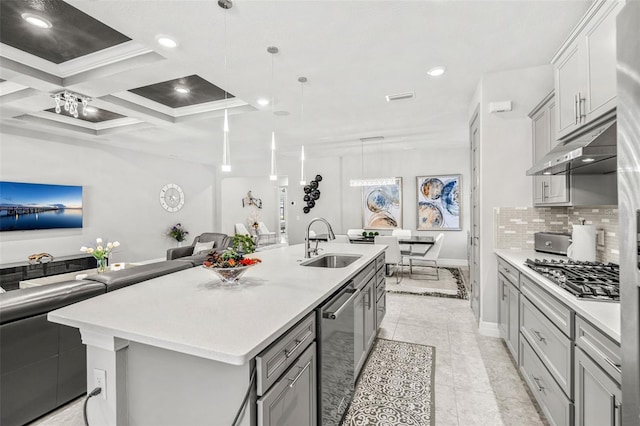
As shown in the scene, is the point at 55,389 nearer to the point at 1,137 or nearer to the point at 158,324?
the point at 158,324

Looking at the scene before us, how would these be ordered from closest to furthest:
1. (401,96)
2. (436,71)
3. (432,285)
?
(436,71)
(401,96)
(432,285)

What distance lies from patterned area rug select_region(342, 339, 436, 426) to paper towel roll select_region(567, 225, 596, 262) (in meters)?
1.45

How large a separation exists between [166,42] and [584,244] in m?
3.72

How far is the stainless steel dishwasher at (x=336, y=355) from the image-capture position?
1.49 metres

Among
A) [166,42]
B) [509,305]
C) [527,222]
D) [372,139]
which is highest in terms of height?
[372,139]

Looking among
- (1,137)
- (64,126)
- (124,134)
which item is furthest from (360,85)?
(1,137)

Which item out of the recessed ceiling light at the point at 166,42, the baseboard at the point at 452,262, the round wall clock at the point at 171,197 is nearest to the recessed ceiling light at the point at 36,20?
the recessed ceiling light at the point at 166,42

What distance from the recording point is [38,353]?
6.07 ft

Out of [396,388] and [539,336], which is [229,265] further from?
[539,336]

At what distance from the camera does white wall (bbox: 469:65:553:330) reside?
3010mm

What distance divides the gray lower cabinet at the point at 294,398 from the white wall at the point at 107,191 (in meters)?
6.11

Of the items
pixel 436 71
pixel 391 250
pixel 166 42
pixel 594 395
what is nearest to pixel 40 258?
pixel 166 42

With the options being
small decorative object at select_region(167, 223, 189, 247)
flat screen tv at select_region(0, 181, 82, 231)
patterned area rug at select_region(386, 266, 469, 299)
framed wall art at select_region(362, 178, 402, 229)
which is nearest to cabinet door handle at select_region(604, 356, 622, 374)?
patterned area rug at select_region(386, 266, 469, 299)

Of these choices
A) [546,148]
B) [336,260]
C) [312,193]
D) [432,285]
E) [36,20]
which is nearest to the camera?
[36,20]
